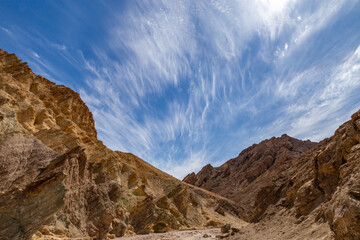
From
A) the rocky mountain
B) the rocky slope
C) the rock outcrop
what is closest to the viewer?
the rocky mountain

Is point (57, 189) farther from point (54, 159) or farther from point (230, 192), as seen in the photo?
point (230, 192)

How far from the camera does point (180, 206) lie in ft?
149

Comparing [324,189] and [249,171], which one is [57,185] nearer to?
[324,189]

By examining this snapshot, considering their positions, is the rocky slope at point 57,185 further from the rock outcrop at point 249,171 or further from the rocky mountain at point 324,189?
the rock outcrop at point 249,171

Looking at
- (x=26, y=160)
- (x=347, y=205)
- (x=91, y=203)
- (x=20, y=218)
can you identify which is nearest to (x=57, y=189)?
(x=20, y=218)

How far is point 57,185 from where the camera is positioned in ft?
38.0

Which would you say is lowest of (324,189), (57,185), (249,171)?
(324,189)

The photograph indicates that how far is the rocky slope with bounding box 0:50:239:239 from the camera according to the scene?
36.5 feet

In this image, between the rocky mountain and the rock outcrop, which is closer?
the rocky mountain

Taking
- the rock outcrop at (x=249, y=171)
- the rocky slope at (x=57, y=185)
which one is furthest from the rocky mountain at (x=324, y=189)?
the rock outcrop at (x=249, y=171)

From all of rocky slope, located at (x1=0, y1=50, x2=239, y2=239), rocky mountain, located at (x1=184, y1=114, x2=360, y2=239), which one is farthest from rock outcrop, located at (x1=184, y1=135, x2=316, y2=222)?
rocky mountain, located at (x1=184, y1=114, x2=360, y2=239)

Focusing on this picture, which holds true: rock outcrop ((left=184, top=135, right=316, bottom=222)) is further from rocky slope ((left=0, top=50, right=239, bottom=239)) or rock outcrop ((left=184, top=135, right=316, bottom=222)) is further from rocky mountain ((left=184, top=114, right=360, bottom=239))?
rocky mountain ((left=184, top=114, right=360, bottom=239))

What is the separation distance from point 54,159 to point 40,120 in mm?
22711

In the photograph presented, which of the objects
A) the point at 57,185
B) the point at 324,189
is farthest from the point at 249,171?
the point at 57,185
